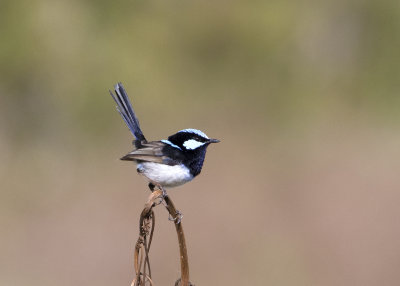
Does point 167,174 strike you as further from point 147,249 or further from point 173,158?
point 147,249

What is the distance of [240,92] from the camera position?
11273 millimetres

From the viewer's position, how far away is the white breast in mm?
4438

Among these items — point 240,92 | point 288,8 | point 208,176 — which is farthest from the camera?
point 288,8

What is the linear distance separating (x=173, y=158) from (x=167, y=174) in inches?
5.5

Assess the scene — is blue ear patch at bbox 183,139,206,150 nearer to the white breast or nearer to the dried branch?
the white breast

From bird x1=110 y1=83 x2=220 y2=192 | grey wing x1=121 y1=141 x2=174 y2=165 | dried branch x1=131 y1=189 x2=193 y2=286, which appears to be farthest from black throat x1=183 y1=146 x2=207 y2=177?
dried branch x1=131 y1=189 x2=193 y2=286

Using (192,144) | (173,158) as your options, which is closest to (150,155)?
(173,158)

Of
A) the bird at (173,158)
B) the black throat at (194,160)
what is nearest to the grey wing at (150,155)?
the bird at (173,158)

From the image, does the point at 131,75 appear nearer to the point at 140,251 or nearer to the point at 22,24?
the point at 22,24

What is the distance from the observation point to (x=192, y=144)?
15.0 ft

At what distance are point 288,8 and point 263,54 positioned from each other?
3.65 feet

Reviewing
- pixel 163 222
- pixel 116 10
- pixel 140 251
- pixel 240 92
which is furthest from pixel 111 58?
pixel 140 251

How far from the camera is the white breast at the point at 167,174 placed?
4438 mm

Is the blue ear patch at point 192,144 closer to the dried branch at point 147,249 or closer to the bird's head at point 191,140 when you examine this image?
the bird's head at point 191,140
